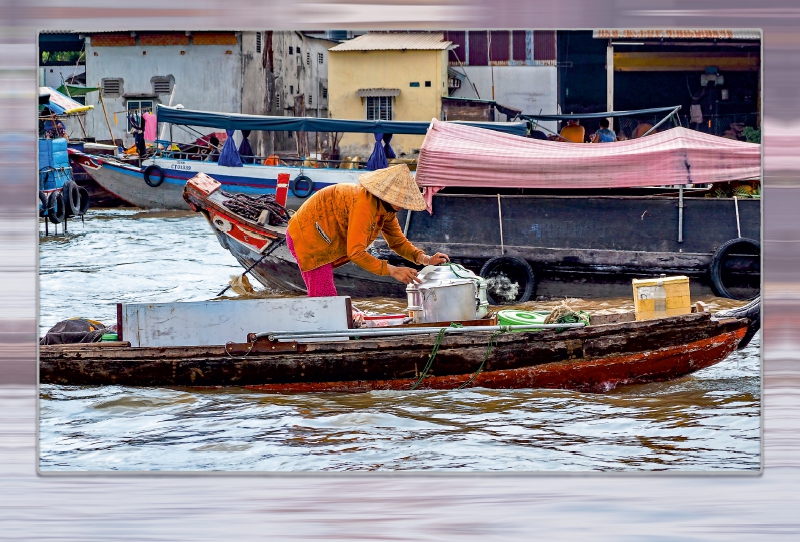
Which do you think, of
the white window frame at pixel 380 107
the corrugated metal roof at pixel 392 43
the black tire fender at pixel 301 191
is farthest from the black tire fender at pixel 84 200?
the white window frame at pixel 380 107

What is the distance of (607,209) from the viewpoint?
31.2 ft

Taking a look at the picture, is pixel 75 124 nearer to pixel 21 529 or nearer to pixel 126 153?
pixel 126 153

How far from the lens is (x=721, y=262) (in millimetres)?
9062

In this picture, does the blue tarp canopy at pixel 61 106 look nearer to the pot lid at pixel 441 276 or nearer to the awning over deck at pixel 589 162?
the awning over deck at pixel 589 162

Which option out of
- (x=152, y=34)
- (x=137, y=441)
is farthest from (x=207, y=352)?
(x=152, y=34)

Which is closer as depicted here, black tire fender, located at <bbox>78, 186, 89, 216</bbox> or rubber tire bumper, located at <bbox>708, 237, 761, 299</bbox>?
rubber tire bumper, located at <bbox>708, 237, 761, 299</bbox>

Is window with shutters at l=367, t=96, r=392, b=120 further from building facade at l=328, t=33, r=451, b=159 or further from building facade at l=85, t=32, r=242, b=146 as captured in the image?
building facade at l=85, t=32, r=242, b=146

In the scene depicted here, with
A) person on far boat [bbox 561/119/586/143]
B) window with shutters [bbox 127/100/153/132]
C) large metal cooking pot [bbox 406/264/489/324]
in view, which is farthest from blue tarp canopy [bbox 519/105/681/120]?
window with shutters [bbox 127/100/153/132]

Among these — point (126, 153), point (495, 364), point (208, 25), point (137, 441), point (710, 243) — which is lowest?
point (137, 441)

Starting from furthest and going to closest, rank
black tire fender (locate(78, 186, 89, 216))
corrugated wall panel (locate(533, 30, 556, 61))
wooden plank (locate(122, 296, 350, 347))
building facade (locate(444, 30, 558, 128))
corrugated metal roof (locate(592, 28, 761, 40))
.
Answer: corrugated wall panel (locate(533, 30, 556, 61)) → building facade (locate(444, 30, 558, 128)) → black tire fender (locate(78, 186, 89, 216)) → wooden plank (locate(122, 296, 350, 347)) → corrugated metal roof (locate(592, 28, 761, 40))

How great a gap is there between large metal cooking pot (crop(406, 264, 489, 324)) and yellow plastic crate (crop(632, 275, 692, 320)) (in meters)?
1.03

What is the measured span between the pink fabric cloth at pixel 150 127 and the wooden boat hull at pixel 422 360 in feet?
52.2

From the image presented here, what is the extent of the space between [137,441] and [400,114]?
16.3 meters

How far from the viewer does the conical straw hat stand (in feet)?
17.6
